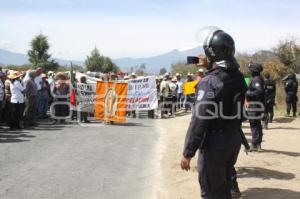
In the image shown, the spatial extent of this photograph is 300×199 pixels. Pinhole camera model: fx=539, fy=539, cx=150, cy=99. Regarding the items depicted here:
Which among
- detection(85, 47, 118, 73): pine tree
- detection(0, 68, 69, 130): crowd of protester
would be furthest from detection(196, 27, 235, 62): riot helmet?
detection(85, 47, 118, 73): pine tree

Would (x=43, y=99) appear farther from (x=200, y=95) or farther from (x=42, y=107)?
(x=200, y=95)

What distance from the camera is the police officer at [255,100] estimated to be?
12.1 m

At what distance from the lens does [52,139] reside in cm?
1409

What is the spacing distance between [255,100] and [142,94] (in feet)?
34.9

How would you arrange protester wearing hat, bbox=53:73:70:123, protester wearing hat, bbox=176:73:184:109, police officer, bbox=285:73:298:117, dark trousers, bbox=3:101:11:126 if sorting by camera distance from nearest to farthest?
dark trousers, bbox=3:101:11:126, protester wearing hat, bbox=53:73:70:123, police officer, bbox=285:73:298:117, protester wearing hat, bbox=176:73:184:109

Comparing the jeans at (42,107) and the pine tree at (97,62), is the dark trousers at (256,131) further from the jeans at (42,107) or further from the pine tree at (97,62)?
the pine tree at (97,62)

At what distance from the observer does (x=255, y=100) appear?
12344 mm

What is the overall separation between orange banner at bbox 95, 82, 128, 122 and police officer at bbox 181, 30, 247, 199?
535 inches

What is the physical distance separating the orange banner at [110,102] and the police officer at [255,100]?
765cm

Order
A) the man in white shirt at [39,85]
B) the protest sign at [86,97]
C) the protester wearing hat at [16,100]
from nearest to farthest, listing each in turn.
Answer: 1. the protester wearing hat at [16,100]
2. the man in white shirt at [39,85]
3. the protest sign at [86,97]

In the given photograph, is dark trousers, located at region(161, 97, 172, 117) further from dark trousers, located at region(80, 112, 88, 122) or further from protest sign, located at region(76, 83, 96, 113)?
dark trousers, located at region(80, 112, 88, 122)

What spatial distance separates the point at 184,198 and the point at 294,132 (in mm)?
10013

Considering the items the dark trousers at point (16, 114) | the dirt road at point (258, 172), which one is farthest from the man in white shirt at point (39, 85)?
the dirt road at point (258, 172)

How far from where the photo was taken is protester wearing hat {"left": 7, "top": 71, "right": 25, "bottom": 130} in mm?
15914
